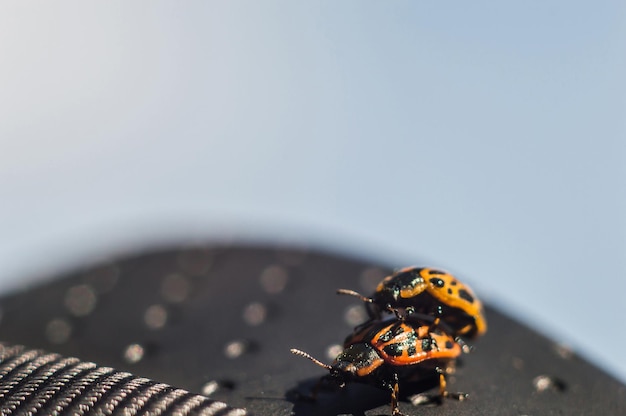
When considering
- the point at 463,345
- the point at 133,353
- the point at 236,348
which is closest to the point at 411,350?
the point at 463,345

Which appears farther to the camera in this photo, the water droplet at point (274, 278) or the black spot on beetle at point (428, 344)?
the water droplet at point (274, 278)

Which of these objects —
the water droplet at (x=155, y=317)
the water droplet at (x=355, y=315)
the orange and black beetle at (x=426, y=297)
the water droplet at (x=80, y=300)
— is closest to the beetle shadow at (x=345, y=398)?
the orange and black beetle at (x=426, y=297)

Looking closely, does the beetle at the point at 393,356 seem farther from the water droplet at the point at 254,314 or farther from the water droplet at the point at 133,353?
the water droplet at the point at 133,353

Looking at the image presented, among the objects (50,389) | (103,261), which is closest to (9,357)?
(50,389)

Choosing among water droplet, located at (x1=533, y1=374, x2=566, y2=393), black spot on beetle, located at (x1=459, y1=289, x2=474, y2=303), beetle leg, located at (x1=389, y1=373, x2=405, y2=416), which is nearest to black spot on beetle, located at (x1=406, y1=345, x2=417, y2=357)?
beetle leg, located at (x1=389, y1=373, x2=405, y2=416)

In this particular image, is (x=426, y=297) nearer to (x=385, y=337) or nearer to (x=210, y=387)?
(x=385, y=337)

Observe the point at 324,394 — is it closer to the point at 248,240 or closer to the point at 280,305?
the point at 280,305

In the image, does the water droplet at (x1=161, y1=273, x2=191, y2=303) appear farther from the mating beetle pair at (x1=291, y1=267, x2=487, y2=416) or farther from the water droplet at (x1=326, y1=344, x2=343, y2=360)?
the mating beetle pair at (x1=291, y1=267, x2=487, y2=416)
